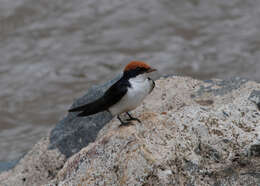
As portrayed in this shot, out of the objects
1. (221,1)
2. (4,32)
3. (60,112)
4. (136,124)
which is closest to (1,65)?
(4,32)

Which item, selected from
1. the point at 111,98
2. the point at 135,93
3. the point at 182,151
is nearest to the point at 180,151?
the point at 182,151

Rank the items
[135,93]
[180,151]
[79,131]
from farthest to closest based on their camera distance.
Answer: [79,131] < [135,93] < [180,151]

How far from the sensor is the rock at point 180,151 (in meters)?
3.20

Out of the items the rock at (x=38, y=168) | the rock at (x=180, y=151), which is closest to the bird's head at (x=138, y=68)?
the rock at (x=180, y=151)

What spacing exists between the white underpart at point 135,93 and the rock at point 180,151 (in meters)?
0.15

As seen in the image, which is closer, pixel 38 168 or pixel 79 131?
pixel 38 168

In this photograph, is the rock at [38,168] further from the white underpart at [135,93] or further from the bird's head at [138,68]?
the bird's head at [138,68]

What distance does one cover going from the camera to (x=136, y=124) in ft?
11.9

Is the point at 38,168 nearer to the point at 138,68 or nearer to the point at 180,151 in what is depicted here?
the point at 138,68

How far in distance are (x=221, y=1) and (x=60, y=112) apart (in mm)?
6885

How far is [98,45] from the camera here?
12922 mm

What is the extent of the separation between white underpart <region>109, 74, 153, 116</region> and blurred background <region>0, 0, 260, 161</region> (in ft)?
18.5

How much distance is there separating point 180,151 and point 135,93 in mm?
699

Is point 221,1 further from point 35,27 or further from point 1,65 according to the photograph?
point 1,65
